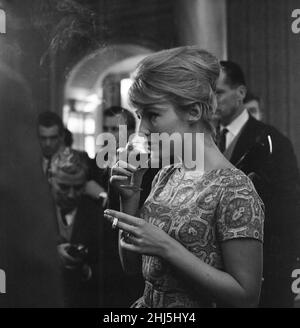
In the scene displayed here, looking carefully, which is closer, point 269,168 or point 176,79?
A: point 176,79

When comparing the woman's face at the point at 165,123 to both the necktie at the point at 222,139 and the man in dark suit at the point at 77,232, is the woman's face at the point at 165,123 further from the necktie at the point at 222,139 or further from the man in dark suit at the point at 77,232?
the man in dark suit at the point at 77,232

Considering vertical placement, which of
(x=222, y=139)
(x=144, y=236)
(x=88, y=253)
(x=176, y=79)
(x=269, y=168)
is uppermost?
(x=176, y=79)

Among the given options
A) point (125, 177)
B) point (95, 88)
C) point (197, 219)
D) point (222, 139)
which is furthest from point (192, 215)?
point (95, 88)

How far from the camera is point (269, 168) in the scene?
2.02m

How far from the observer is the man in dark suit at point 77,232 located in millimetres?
2152

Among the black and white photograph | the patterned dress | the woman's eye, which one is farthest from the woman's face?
the black and white photograph

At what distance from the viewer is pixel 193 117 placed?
1432mm

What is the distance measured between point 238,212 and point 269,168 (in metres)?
0.73

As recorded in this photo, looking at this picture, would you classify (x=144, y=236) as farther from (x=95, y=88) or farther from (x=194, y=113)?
(x=95, y=88)

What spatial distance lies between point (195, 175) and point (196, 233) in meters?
0.17

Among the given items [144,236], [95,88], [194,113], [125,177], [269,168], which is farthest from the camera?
[95,88]

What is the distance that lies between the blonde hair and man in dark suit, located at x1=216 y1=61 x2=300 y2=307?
62 cm

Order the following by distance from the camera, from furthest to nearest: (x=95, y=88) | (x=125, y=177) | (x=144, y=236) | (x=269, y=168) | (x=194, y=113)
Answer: (x=95, y=88)
(x=269, y=168)
(x=125, y=177)
(x=194, y=113)
(x=144, y=236)
